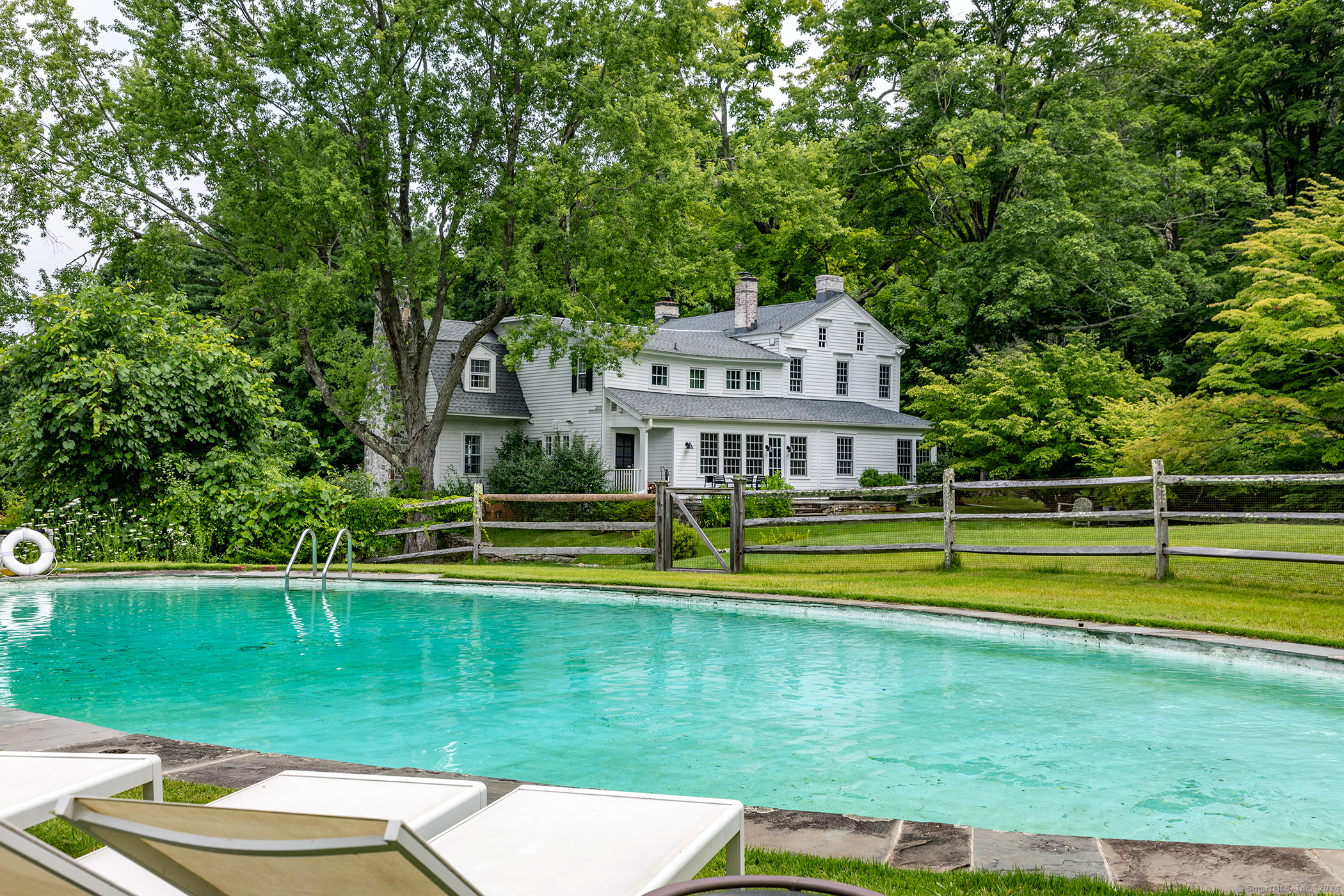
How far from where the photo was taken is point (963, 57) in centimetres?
3425

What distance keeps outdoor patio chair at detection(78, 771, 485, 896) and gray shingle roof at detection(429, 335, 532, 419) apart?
3029 centimetres

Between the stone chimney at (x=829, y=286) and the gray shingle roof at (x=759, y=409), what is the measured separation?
13.4ft

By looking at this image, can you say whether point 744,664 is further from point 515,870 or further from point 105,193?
point 105,193

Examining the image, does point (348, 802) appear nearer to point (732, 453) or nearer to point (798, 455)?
point (732, 453)

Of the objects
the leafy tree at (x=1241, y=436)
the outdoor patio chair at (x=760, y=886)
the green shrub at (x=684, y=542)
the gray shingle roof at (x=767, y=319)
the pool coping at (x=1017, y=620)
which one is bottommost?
the pool coping at (x=1017, y=620)

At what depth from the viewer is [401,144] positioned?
23.5m

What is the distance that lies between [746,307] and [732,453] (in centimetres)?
708

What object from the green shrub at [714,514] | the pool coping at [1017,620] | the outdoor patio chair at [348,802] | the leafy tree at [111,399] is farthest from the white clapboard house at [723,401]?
the outdoor patio chair at [348,802]

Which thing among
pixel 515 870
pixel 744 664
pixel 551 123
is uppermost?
pixel 551 123

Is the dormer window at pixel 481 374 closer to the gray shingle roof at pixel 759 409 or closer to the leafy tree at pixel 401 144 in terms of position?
the gray shingle roof at pixel 759 409

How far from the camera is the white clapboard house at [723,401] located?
3203 centimetres

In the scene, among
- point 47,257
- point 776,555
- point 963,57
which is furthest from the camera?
point 963,57

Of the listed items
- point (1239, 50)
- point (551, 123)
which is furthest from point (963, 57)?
point (551, 123)

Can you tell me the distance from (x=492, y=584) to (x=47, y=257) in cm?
1884
